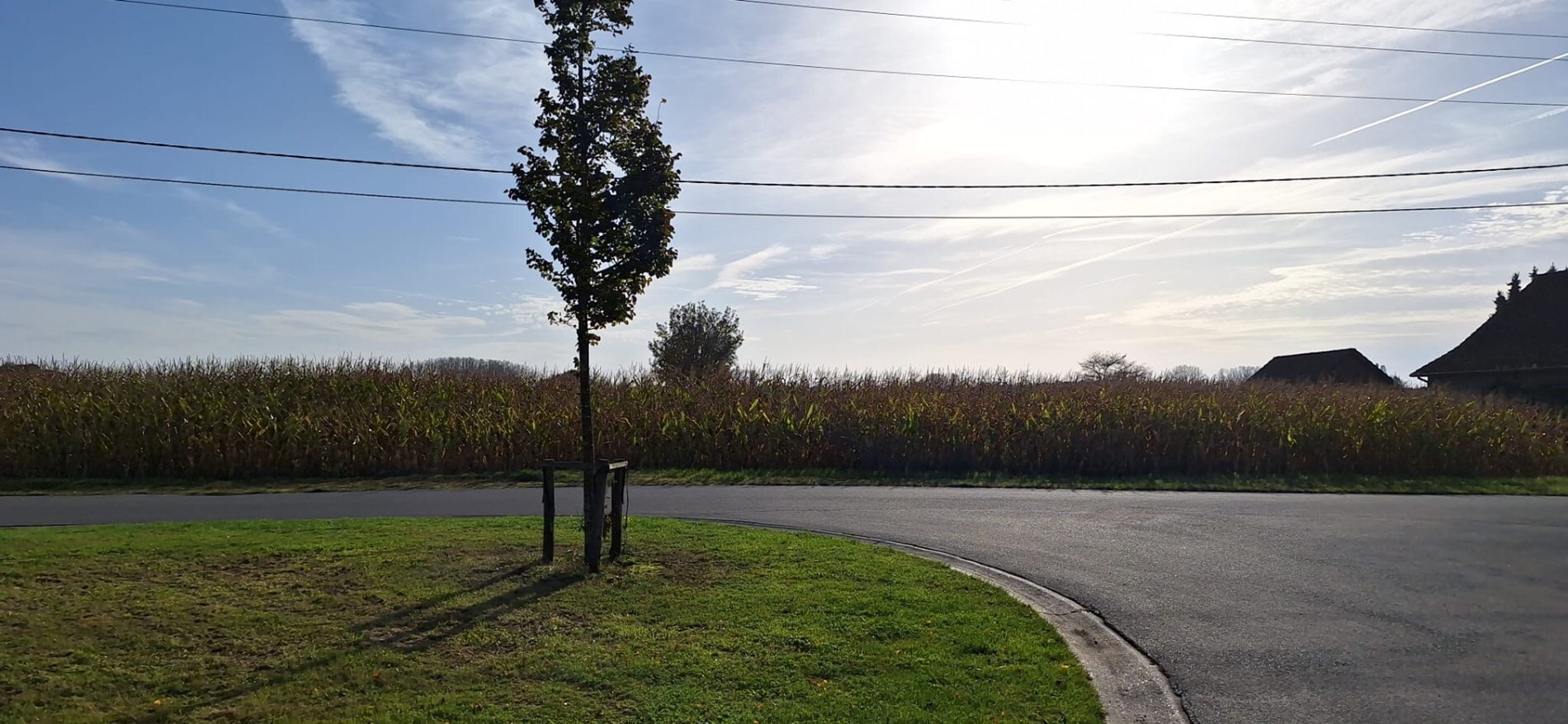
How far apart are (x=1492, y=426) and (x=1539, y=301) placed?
21.8m

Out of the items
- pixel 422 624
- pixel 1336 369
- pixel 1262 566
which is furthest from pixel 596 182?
pixel 1336 369

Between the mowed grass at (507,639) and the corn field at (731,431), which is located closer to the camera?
the mowed grass at (507,639)

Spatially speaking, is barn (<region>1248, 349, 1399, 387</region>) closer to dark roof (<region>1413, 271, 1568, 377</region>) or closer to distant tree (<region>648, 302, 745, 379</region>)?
dark roof (<region>1413, 271, 1568, 377</region>)

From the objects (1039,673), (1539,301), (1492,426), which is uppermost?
(1539,301)

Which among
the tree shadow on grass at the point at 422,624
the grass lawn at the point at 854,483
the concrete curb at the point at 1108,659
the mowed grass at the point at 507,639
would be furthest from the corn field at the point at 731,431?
the tree shadow on grass at the point at 422,624

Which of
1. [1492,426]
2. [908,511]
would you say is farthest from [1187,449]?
[908,511]

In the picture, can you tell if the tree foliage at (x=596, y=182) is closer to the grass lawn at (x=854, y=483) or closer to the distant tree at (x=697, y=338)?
the grass lawn at (x=854, y=483)

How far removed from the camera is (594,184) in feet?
30.1

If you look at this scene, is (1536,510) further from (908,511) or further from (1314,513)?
(908,511)

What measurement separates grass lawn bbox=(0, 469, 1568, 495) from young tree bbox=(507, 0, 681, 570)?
10.3 m

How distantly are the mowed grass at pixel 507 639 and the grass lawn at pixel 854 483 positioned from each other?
9317mm

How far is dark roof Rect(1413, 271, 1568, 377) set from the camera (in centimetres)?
3750

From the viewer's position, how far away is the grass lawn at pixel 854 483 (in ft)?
61.8

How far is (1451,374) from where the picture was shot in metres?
40.8
